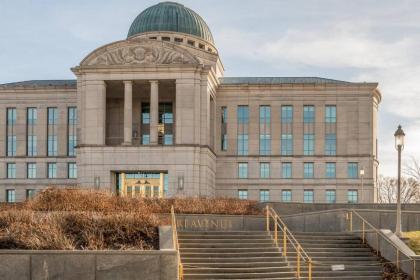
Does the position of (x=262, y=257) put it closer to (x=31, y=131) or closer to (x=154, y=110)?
(x=154, y=110)

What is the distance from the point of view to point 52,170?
76.6 meters

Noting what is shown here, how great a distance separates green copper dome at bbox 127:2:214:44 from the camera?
271ft

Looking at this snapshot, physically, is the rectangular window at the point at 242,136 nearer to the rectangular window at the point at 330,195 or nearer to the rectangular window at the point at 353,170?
the rectangular window at the point at 330,195

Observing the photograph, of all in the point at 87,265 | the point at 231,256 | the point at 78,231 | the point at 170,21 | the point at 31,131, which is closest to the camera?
the point at 87,265

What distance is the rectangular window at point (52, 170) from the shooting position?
7644 centimetres

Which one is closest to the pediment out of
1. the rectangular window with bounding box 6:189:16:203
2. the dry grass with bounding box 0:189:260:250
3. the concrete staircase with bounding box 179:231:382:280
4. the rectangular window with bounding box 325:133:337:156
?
the rectangular window with bounding box 325:133:337:156

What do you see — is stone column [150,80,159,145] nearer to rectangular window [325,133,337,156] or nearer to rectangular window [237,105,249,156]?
rectangular window [237,105,249,156]

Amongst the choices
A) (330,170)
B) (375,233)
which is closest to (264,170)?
(330,170)

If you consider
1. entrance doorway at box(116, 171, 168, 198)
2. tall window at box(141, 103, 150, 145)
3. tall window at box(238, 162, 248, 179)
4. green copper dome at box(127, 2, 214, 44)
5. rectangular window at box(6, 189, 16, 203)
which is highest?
green copper dome at box(127, 2, 214, 44)

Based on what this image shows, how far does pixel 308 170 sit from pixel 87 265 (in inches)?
2237

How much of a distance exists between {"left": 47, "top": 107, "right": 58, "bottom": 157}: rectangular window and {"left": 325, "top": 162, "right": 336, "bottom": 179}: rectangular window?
29.4 m

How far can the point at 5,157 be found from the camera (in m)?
76.9

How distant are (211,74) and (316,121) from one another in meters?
13.7

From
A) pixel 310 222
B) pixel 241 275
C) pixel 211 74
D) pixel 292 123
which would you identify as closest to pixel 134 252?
pixel 241 275
